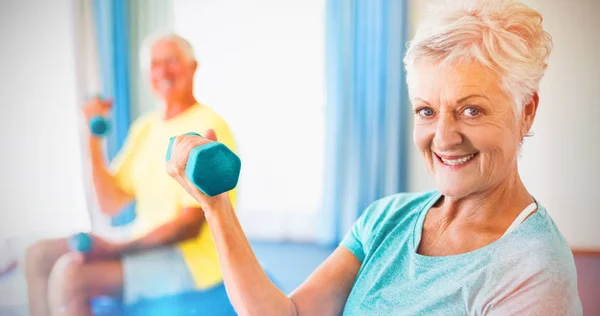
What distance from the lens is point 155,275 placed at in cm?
157

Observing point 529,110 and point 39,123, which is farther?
point 39,123

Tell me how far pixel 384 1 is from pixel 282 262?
2.91 feet

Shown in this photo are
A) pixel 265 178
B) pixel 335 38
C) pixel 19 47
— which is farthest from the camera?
pixel 265 178

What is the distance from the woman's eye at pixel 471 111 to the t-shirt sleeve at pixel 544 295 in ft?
0.73

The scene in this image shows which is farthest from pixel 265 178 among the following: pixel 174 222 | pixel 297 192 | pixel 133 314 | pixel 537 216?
pixel 537 216

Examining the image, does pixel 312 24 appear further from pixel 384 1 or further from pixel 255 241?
pixel 255 241

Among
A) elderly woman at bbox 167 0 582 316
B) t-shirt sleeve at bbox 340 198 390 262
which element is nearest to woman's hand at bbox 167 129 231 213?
elderly woman at bbox 167 0 582 316

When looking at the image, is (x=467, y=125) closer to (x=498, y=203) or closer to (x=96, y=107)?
(x=498, y=203)

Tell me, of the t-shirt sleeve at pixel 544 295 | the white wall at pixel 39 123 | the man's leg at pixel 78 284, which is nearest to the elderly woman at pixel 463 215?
the t-shirt sleeve at pixel 544 295

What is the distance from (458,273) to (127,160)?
3.93 feet

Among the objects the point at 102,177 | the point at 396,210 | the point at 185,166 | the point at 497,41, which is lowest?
the point at 102,177

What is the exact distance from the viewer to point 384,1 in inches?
65.8

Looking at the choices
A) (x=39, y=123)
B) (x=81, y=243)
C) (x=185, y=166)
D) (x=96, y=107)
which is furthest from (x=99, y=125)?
(x=185, y=166)

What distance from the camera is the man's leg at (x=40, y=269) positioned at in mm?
1572
